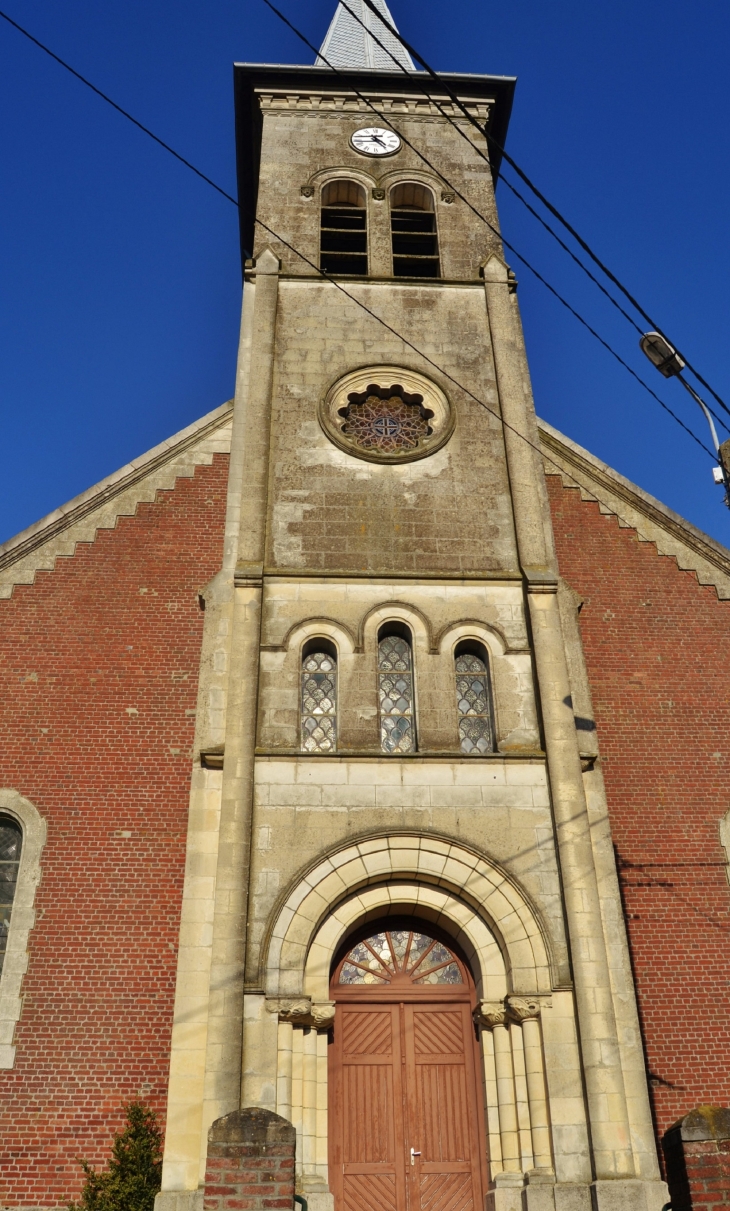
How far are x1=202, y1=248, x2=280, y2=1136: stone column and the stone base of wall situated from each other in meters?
4.43

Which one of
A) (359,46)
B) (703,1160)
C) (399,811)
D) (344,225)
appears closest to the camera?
(703,1160)

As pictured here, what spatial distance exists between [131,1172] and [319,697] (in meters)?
5.65

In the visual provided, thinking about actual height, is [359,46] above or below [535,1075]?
above

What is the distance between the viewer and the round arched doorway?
38.1 ft

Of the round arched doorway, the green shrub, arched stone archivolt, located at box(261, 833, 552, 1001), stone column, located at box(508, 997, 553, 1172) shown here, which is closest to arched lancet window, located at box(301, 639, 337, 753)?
arched stone archivolt, located at box(261, 833, 552, 1001)

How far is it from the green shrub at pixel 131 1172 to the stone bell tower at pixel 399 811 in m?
1.20

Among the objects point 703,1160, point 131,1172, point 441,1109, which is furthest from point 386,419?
point 703,1160

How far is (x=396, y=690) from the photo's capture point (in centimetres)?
1395

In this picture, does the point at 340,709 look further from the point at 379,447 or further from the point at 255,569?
the point at 379,447

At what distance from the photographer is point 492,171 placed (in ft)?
65.9

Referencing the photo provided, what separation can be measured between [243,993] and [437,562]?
6142 millimetres

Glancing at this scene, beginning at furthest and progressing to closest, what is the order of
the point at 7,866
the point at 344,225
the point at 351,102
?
1. the point at 351,102
2. the point at 344,225
3. the point at 7,866

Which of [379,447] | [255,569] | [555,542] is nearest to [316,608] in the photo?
[255,569]

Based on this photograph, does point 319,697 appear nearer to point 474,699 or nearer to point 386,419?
point 474,699
